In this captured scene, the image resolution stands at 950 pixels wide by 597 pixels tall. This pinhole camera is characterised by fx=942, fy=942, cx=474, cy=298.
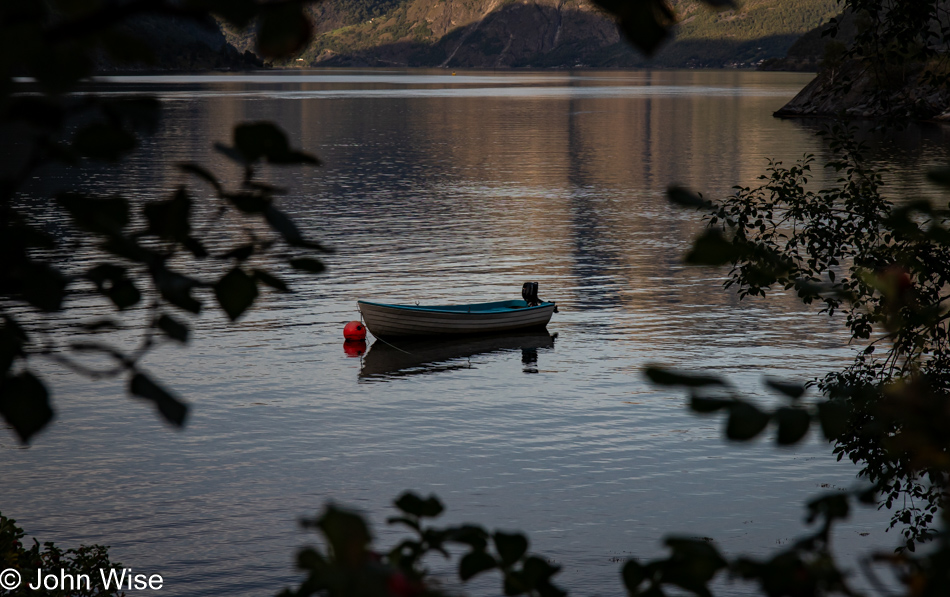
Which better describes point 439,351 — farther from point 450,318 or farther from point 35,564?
point 35,564

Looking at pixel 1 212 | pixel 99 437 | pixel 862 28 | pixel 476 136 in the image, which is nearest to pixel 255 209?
pixel 1 212

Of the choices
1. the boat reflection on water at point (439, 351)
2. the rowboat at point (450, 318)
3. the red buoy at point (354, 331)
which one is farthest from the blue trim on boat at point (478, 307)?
the boat reflection on water at point (439, 351)

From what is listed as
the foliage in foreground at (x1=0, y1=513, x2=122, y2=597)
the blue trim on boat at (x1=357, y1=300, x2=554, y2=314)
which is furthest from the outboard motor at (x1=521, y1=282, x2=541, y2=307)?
the foliage in foreground at (x1=0, y1=513, x2=122, y2=597)

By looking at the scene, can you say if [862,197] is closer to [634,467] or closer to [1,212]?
[634,467]

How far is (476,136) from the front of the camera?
4690 inches

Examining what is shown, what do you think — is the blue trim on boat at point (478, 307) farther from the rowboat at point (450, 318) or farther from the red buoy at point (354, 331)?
the red buoy at point (354, 331)

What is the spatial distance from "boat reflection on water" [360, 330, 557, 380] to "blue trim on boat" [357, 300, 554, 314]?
1087 mm

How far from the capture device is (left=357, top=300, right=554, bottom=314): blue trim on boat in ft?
117

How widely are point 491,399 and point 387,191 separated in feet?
156

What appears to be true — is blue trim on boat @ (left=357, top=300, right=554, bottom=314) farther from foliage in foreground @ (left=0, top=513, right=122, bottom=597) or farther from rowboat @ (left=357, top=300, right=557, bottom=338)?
foliage in foreground @ (left=0, top=513, right=122, bottom=597)

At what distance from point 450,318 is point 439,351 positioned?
4.40 feet

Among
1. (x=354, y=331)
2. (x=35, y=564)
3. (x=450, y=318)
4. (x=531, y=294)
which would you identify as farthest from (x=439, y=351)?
(x=35, y=564)

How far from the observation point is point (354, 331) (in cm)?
3569

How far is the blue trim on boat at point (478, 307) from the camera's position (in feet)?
117
